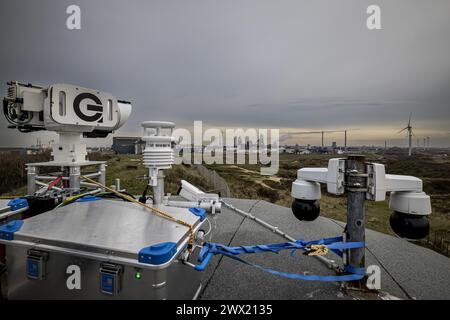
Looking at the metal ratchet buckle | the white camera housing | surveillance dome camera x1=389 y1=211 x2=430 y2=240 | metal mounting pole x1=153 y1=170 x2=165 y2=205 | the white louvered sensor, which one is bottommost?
the metal ratchet buckle

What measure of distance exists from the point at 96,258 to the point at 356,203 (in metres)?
2.65

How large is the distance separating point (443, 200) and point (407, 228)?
1148 inches

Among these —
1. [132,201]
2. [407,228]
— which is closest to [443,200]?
[407,228]

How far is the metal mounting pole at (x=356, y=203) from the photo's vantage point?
2.55 meters

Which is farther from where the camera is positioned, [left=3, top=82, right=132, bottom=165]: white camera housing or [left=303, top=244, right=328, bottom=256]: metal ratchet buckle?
[left=3, top=82, right=132, bottom=165]: white camera housing

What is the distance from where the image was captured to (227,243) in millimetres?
4391

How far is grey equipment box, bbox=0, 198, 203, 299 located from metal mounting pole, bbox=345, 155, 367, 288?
1810mm

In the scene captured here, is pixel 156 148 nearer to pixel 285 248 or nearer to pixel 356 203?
pixel 285 248

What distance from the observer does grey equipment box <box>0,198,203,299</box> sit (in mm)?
1734

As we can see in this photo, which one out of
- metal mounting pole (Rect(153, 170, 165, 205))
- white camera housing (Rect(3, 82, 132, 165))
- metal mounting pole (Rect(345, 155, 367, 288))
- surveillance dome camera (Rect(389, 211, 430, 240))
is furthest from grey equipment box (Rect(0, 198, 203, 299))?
surveillance dome camera (Rect(389, 211, 430, 240))

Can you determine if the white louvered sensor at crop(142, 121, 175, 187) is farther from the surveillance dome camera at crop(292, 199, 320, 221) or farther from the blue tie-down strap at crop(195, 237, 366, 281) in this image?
the surveillance dome camera at crop(292, 199, 320, 221)

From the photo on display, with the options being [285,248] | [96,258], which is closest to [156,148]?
[96,258]

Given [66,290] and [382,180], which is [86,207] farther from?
[382,180]

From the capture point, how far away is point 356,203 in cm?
261
